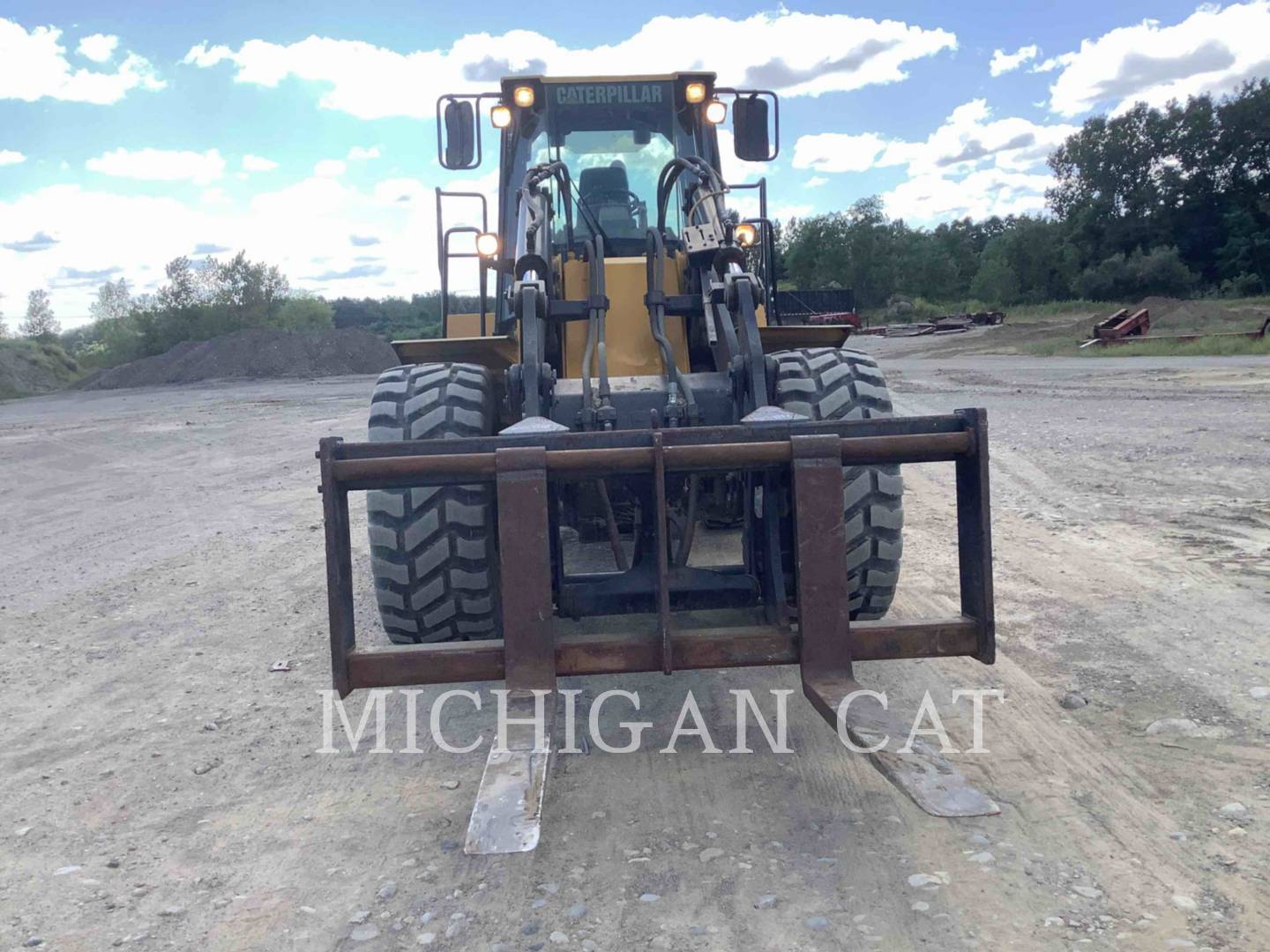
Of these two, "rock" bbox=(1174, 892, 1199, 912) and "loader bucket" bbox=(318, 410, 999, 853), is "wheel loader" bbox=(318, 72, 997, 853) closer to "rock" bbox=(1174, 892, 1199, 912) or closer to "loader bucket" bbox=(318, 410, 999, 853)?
"loader bucket" bbox=(318, 410, 999, 853)

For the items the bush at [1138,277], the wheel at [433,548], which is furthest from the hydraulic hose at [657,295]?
the bush at [1138,277]

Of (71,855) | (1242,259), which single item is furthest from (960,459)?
(1242,259)

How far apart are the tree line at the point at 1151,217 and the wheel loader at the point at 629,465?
48884 mm

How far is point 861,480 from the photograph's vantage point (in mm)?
4230

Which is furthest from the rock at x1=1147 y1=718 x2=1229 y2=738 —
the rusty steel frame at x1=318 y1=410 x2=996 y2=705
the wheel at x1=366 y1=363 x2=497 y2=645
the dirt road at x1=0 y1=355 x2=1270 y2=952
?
the wheel at x1=366 y1=363 x2=497 y2=645

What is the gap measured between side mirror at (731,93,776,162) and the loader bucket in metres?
3.25

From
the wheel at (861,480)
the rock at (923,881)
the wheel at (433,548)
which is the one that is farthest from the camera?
the wheel at (861,480)

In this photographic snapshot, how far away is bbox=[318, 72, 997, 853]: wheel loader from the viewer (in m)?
3.52

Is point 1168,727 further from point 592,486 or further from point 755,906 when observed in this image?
point 592,486

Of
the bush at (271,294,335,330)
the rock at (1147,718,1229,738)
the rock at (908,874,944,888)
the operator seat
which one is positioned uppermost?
the bush at (271,294,335,330)

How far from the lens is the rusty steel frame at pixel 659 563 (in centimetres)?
351

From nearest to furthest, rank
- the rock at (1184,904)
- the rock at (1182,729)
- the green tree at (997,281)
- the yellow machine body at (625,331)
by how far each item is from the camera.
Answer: the rock at (1184,904), the rock at (1182,729), the yellow machine body at (625,331), the green tree at (997,281)

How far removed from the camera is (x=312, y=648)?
5.44 m

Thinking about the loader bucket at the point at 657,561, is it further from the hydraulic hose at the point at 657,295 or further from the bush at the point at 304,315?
the bush at the point at 304,315
